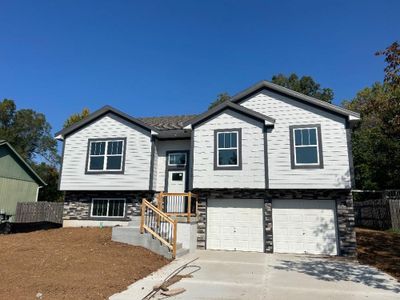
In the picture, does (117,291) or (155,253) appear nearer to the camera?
(117,291)

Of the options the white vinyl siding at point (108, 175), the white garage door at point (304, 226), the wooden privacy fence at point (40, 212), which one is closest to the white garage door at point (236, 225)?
the white garage door at point (304, 226)

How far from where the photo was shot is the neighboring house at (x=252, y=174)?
13.0 m

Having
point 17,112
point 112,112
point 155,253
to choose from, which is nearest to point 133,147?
point 112,112

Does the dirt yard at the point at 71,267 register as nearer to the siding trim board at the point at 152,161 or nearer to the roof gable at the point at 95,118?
the siding trim board at the point at 152,161

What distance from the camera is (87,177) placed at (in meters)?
16.2

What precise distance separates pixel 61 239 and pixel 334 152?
11426mm

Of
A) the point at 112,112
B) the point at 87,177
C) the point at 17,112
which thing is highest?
the point at 17,112

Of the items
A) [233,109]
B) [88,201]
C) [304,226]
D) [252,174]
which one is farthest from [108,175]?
[304,226]

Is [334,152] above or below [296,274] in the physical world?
above

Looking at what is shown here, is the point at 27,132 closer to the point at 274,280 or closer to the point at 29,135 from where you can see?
the point at 29,135

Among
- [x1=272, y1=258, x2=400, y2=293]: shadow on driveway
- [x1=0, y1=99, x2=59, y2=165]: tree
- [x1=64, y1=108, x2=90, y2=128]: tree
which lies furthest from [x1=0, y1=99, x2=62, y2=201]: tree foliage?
[x1=272, y1=258, x2=400, y2=293]: shadow on driveway

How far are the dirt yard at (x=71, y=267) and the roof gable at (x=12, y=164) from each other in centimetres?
1169

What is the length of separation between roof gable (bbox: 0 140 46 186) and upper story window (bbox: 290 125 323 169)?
19.2m

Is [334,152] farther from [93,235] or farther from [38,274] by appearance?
[38,274]
